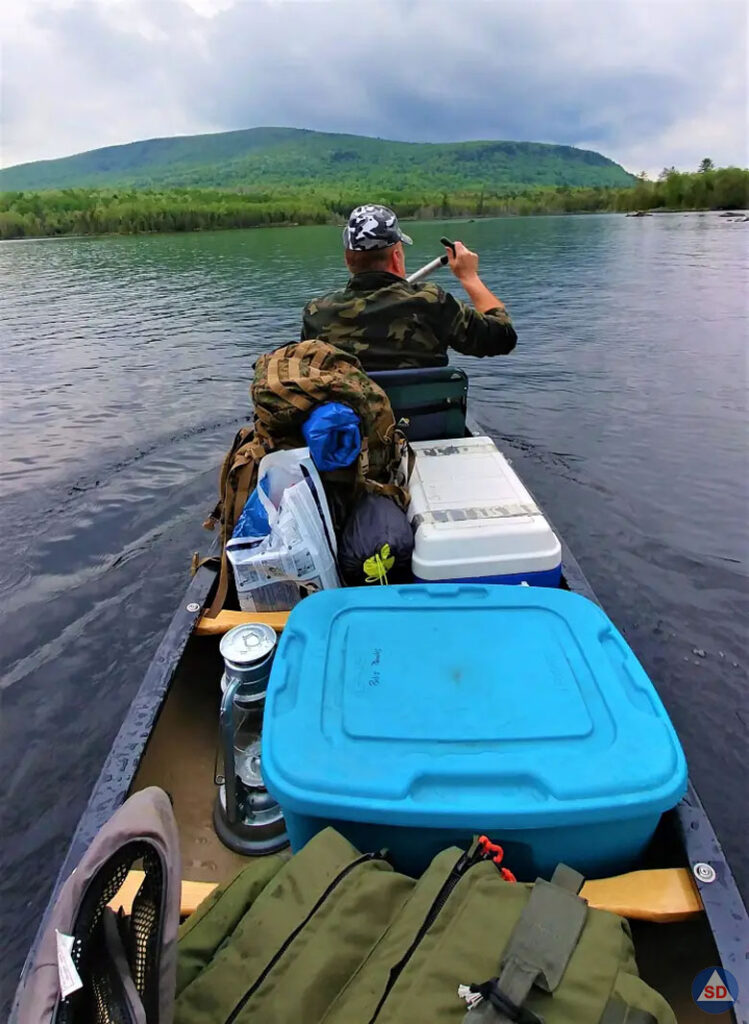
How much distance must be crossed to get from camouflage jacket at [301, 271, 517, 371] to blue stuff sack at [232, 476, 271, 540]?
145 cm

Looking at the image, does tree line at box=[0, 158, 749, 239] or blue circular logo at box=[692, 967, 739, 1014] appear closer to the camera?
blue circular logo at box=[692, 967, 739, 1014]

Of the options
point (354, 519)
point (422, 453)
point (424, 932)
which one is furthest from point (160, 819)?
point (422, 453)

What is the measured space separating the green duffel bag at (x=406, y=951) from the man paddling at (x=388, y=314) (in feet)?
9.69

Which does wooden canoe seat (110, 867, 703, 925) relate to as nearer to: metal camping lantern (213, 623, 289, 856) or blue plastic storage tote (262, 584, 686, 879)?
blue plastic storage tote (262, 584, 686, 879)

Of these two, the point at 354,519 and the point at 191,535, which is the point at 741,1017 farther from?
the point at 191,535

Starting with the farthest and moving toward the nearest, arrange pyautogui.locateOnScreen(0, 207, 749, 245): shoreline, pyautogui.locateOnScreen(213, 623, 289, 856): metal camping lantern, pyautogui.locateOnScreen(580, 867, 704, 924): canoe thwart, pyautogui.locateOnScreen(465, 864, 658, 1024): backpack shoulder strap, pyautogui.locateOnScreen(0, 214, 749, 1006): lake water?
pyautogui.locateOnScreen(0, 207, 749, 245): shoreline, pyautogui.locateOnScreen(0, 214, 749, 1006): lake water, pyautogui.locateOnScreen(213, 623, 289, 856): metal camping lantern, pyautogui.locateOnScreen(580, 867, 704, 924): canoe thwart, pyautogui.locateOnScreen(465, 864, 658, 1024): backpack shoulder strap

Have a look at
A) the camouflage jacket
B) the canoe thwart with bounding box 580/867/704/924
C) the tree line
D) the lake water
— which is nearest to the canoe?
the canoe thwart with bounding box 580/867/704/924

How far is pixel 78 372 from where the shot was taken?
1177cm

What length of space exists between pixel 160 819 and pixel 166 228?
5941 cm

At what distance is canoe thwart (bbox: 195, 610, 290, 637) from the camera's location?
8.95ft

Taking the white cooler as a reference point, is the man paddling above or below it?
above

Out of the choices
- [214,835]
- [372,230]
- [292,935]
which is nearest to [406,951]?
[292,935]

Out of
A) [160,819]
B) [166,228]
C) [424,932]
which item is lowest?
[424,932]

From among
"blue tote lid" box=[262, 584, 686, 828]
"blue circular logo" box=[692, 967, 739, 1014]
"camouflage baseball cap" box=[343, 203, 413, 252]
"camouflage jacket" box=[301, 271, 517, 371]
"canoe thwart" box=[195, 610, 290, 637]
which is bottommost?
"blue circular logo" box=[692, 967, 739, 1014]
